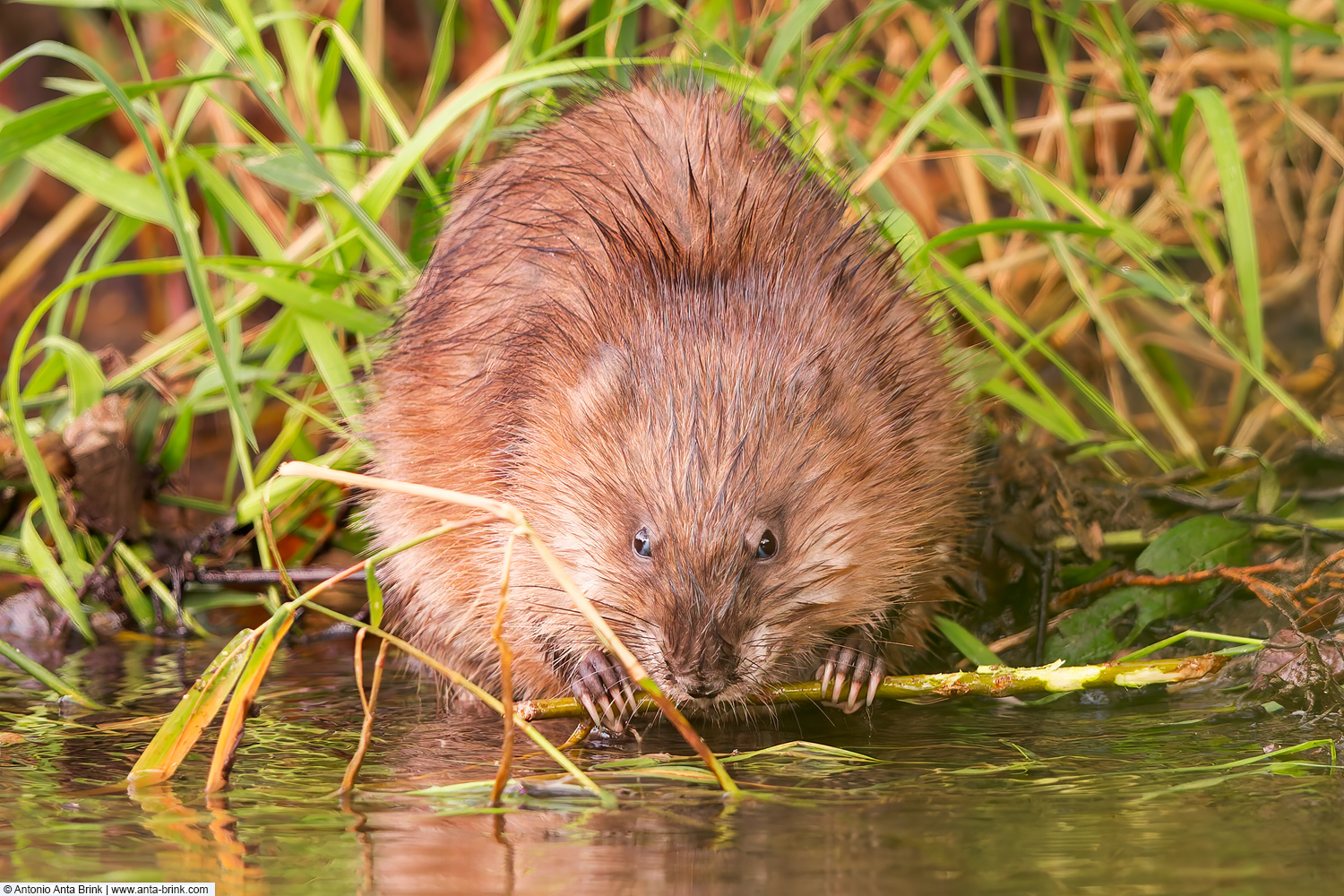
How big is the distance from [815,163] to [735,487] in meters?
1.16

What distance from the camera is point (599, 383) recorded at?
2.66 metres

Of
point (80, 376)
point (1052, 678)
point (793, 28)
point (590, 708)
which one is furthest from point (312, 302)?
point (1052, 678)

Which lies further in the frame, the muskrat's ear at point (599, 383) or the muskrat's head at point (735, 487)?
the muskrat's ear at point (599, 383)

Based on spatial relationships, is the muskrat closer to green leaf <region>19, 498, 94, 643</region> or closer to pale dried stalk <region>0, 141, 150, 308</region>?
green leaf <region>19, 498, 94, 643</region>

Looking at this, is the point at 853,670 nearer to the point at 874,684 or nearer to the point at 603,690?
the point at 874,684

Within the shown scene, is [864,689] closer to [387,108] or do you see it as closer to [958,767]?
[958,767]

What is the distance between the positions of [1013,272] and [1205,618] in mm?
2152

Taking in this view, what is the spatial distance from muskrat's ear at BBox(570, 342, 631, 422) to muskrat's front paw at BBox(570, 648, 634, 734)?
46 centimetres

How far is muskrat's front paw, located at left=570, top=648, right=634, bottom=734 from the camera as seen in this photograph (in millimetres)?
2605

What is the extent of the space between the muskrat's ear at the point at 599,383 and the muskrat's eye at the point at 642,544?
0.93 ft

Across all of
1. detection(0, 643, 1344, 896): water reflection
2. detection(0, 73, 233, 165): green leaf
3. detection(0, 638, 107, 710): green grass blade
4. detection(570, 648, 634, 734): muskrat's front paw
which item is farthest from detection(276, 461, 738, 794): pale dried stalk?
detection(0, 73, 233, 165): green leaf

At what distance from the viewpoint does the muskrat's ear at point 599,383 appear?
Result: 104 inches

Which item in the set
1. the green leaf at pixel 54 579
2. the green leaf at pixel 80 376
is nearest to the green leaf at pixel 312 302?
the green leaf at pixel 80 376

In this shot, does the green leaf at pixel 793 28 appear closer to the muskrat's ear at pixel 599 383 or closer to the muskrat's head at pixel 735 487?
the muskrat's head at pixel 735 487
